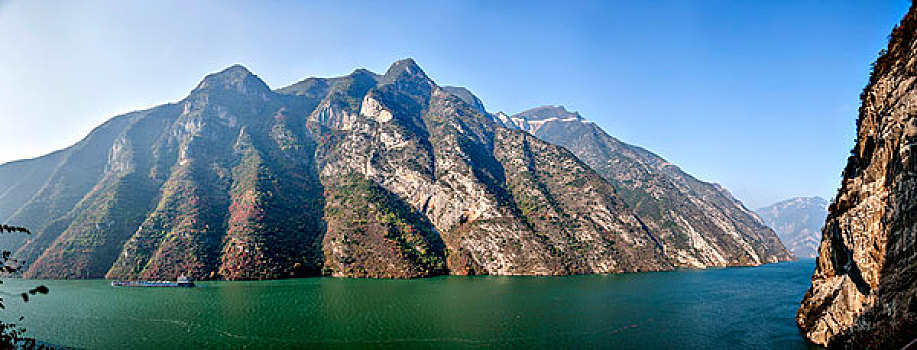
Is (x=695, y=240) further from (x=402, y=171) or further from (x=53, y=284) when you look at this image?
(x=53, y=284)

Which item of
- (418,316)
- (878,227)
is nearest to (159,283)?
(418,316)

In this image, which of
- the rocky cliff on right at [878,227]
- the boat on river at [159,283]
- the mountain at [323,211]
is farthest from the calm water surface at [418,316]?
the mountain at [323,211]

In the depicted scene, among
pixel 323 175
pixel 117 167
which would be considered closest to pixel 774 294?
pixel 323 175

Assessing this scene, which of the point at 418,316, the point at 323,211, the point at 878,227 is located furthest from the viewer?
the point at 323,211

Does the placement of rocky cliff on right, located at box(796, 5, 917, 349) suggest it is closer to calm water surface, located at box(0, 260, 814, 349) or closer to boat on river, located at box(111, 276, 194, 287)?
calm water surface, located at box(0, 260, 814, 349)

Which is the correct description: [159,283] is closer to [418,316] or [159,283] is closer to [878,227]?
[418,316]

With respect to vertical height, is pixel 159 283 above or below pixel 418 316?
above
